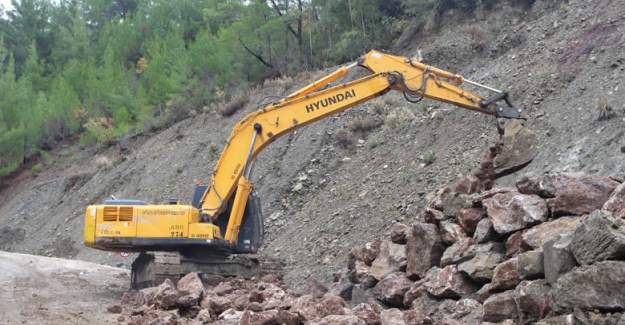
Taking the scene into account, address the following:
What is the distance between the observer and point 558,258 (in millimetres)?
7168

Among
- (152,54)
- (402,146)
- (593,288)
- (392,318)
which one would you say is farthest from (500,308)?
(152,54)

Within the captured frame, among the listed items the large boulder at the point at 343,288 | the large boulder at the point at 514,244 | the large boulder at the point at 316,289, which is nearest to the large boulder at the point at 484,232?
the large boulder at the point at 514,244

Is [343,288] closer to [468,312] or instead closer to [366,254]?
[366,254]

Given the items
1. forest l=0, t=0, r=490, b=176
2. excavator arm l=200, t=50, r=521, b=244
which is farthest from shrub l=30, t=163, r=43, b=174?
excavator arm l=200, t=50, r=521, b=244

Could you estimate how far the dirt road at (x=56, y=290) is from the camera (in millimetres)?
10930

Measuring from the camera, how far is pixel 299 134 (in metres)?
22.5

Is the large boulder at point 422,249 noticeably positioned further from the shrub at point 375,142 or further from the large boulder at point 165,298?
the shrub at point 375,142

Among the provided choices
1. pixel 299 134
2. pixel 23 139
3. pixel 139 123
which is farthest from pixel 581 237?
pixel 23 139

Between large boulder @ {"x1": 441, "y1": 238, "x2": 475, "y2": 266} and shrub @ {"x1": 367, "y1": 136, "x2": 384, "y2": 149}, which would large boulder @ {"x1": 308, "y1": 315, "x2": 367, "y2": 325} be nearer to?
large boulder @ {"x1": 441, "y1": 238, "x2": 475, "y2": 266}

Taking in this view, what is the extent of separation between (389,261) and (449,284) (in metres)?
1.86

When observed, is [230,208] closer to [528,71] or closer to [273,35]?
[528,71]

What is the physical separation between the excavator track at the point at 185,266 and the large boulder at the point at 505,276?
6119mm

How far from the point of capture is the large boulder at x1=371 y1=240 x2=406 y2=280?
1084cm

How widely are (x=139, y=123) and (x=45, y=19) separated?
2494 centimetres
